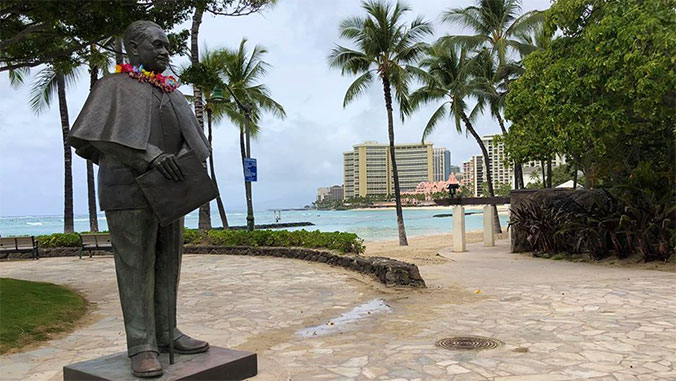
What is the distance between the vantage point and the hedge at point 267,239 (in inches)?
541

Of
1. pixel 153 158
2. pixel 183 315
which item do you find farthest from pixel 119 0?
pixel 153 158

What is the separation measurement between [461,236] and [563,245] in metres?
3.64

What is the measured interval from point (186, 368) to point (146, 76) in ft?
6.06

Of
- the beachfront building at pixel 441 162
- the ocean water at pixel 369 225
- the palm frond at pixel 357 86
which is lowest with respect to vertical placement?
the ocean water at pixel 369 225

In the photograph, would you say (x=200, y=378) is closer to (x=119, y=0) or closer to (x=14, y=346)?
(x=14, y=346)

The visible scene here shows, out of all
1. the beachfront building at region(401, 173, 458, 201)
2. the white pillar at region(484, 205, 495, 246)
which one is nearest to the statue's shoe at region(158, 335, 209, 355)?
the white pillar at region(484, 205, 495, 246)

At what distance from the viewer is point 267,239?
16531mm

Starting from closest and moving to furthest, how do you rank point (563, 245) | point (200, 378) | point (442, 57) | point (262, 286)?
point (200, 378) < point (262, 286) < point (563, 245) < point (442, 57)

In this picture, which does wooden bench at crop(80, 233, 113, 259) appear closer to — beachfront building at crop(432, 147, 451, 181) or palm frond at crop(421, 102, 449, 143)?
palm frond at crop(421, 102, 449, 143)

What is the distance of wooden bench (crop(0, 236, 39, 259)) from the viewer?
1702cm

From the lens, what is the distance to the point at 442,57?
86.5ft

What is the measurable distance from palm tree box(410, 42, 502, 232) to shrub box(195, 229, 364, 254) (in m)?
11.1

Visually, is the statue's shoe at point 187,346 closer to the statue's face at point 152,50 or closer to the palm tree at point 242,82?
the statue's face at point 152,50

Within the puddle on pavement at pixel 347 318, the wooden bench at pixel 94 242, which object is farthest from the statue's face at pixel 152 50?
the wooden bench at pixel 94 242
